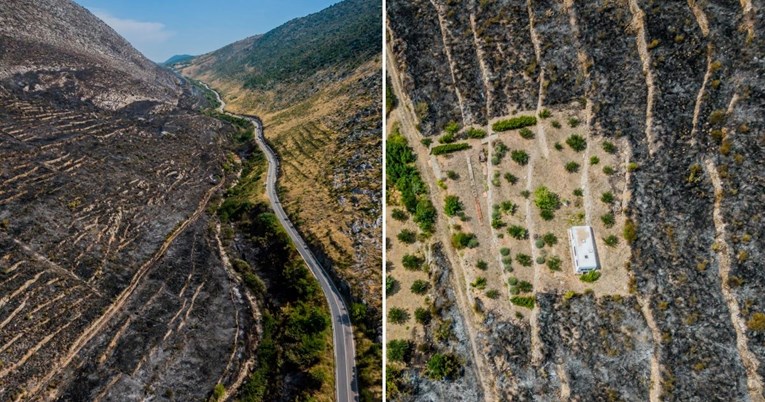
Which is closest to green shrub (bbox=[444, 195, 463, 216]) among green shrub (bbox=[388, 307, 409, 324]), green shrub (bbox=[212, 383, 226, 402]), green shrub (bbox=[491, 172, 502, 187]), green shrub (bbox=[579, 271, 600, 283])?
green shrub (bbox=[491, 172, 502, 187])

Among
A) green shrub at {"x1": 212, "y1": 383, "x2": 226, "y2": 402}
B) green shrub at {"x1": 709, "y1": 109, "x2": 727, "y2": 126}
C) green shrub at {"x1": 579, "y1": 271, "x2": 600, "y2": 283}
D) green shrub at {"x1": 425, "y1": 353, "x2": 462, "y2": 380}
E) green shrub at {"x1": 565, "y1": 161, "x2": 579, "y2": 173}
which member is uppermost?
green shrub at {"x1": 709, "y1": 109, "x2": 727, "y2": 126}

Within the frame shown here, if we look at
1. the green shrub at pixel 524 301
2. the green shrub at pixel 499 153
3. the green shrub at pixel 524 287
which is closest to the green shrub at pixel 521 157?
the green shrub at pixel 499 153

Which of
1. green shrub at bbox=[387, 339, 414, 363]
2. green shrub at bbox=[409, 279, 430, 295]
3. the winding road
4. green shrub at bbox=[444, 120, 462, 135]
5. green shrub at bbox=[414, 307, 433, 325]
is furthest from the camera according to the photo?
the winding road

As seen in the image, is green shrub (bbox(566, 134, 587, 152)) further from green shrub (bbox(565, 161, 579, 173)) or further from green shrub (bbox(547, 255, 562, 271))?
green shrub (bbox(547, 255, 562, 271))

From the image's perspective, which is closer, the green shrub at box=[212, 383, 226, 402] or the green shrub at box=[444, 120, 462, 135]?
the green shrub at box=[444, 120, 462, 135]

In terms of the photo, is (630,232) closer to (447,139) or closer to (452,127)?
(447,139)

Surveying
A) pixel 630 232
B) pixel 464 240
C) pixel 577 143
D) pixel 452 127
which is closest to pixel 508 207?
pixel 464 240

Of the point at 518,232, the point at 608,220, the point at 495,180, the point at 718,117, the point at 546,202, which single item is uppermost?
the point at 718,117
